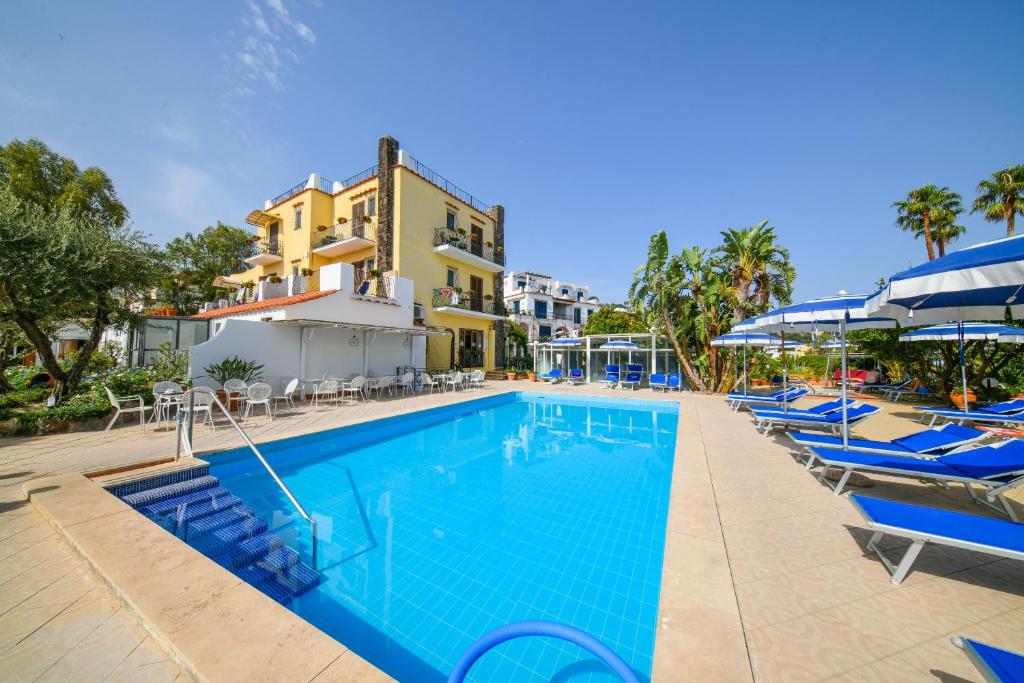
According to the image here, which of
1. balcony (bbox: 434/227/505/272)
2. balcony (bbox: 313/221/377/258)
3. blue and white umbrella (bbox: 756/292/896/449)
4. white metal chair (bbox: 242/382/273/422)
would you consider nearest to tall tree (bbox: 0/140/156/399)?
white metal chair (bbox: 242/382/273/422)

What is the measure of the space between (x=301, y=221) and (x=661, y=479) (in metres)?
22.3

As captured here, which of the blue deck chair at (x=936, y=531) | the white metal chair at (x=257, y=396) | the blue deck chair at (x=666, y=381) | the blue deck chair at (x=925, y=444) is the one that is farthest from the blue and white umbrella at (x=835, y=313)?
the white metal chair at (x=257, y=396)

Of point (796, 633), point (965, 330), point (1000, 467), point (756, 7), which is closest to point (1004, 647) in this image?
point (796, 633)

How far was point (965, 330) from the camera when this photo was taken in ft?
29.1

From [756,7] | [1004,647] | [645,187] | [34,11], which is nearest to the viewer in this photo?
[1004,647]

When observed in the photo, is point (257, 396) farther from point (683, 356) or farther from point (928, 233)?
point (928, 233)

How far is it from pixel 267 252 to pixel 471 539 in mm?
22886

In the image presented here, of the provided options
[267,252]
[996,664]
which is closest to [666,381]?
[996,664]

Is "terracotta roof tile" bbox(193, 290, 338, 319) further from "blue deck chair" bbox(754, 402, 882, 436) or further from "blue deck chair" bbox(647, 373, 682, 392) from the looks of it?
"blue deck chair" bbox(647, 373, 682, 392)

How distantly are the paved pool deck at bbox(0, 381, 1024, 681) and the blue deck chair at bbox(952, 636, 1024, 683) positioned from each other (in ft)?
1.66

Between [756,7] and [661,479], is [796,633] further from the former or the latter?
[756,7]

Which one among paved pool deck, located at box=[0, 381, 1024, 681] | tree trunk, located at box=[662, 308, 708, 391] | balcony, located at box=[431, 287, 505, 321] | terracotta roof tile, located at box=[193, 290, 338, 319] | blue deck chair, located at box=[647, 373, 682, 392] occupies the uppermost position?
balcony, located at box=[431, 287, 505, 321]

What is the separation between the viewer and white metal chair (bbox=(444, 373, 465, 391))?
15.8 metres

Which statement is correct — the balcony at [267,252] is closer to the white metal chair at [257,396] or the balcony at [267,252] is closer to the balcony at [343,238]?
the balcony at [343,238]
